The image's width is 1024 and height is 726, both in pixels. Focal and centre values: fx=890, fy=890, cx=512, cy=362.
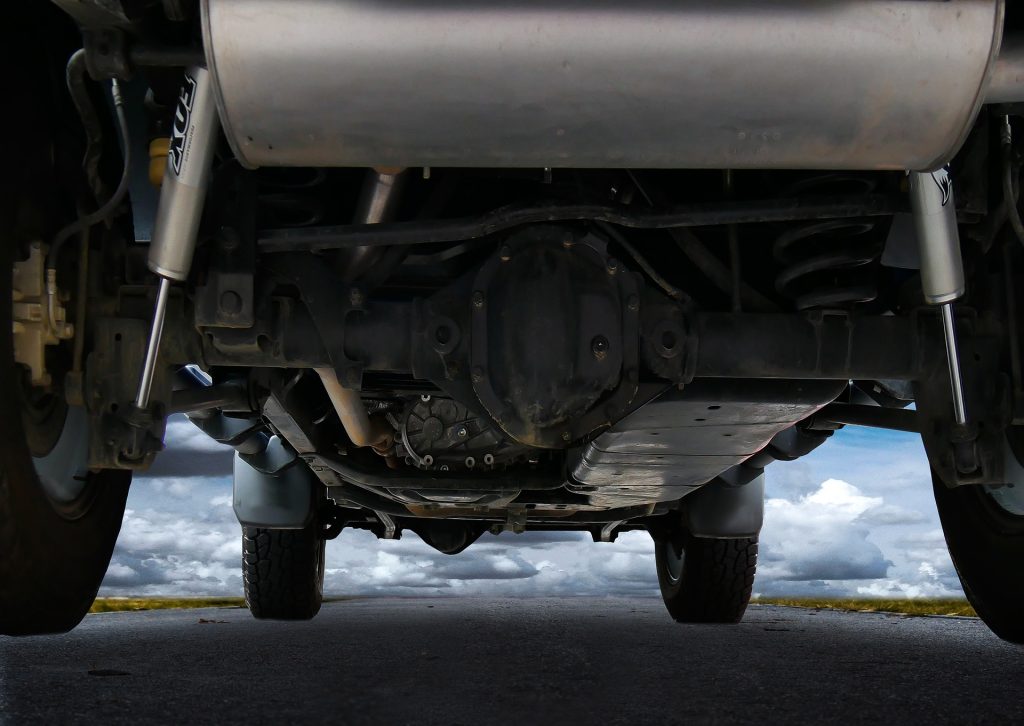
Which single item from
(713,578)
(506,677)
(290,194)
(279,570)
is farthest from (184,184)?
(713,578)

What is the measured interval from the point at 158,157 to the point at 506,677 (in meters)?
1.30

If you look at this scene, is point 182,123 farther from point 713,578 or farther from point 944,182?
point 713,578

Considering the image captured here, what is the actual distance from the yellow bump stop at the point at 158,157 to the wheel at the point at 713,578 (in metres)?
3.00

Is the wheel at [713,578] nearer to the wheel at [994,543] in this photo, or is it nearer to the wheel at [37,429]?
the wheel at [994,543]

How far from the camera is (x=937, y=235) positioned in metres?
1.44

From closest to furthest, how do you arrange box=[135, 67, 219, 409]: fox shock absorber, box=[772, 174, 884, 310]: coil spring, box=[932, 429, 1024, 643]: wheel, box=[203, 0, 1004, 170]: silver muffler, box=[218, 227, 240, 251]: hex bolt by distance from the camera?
box=[203, 0, 1004, 170]: silver muffler, box=[135, 67, 219, 409]: fox shock absorber, box=[218, 227, 240, 251]: hex bolt, box=[772, 174, 884, 310]: coil spring, box=[932, 429, 1024, 643]: wheel

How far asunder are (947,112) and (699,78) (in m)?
0.33

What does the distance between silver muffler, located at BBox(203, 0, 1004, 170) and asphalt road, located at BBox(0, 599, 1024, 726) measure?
0.92 m

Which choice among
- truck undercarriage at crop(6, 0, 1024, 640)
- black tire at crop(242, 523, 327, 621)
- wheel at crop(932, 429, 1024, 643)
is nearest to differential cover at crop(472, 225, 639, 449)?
truck undercarriage at crop(6, 0, 1024, 640)

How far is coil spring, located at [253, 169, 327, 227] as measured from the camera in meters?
1.69

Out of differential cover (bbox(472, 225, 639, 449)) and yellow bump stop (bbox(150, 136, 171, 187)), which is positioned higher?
yellow bump stop (bbox(150, 136, 171, 187))

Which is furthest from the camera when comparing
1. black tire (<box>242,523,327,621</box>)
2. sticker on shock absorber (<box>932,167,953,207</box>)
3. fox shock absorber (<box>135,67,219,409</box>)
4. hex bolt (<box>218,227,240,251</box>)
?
black tire (<box>242,523,327,621</box>)

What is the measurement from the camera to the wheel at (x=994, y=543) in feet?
6.42

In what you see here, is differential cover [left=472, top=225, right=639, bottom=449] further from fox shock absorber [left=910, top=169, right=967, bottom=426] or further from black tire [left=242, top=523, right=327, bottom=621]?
black tire [left=242, top=523, right=327, bottom=621]
